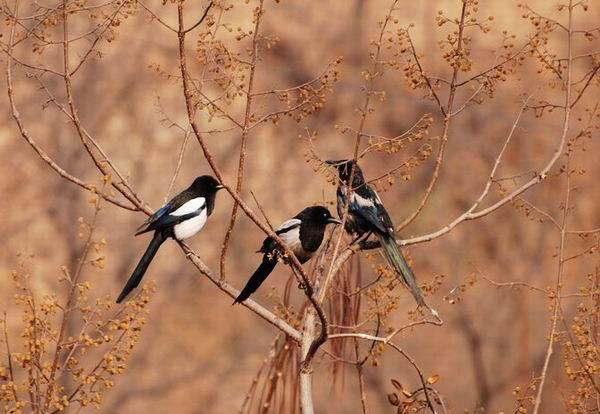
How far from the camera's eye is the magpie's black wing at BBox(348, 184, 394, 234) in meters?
5.11

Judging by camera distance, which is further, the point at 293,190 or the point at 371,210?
the point at 293,190

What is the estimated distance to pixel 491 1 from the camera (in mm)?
10992

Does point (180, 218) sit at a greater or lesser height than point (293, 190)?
lesser

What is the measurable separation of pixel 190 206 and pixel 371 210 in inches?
33.4

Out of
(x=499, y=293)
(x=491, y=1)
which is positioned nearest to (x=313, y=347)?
(x=499, y=293)

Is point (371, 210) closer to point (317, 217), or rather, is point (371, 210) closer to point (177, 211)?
point (317, 217)

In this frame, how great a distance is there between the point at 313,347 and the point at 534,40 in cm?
142

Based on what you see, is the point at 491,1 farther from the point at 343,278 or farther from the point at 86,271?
the point at 343,278

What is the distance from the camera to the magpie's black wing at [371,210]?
5.11 metres

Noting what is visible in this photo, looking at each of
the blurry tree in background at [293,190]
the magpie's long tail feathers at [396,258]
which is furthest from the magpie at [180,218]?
the blurry tree in background at [293,190]

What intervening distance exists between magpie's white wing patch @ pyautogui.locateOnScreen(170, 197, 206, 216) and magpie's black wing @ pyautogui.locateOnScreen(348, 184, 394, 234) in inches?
28.3

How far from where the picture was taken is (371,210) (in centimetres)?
530

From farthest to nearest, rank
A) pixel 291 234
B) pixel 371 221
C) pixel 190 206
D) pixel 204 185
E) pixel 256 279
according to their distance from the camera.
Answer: pixel 204 185
pixel 190 206
pixel 291 234
pixel 371 221
pixel 256 279


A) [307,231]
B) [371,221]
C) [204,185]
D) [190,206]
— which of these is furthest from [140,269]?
[371,221]
